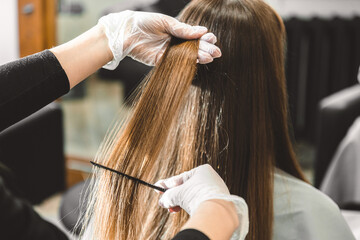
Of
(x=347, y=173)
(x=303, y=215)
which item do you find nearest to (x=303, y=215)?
(x=303, y=215)

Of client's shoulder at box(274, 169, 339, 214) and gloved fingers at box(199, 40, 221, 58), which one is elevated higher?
gloved fingers at box(199, 40, 221, 58)

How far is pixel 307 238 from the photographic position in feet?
3.33

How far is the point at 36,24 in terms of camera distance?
268 cm

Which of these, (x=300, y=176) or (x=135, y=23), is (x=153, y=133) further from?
(x=300, y=176)

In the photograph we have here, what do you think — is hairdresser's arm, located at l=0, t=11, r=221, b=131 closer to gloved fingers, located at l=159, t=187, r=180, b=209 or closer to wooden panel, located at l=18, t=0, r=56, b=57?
gloved fingers, located at l=159, t=187, r=180, b=209

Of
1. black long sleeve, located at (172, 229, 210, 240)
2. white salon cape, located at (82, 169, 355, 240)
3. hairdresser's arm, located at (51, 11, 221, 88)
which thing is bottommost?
white salon cape, located at (82, 169, 355, 240)

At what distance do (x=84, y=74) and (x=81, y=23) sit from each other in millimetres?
1966

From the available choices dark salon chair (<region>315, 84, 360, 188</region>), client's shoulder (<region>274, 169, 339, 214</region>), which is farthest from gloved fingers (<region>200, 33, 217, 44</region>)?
dark salon chair (<region>315, 84, 360, 188</region>)

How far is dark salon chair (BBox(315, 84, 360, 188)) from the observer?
6.91ft

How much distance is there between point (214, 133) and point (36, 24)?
6.80ft

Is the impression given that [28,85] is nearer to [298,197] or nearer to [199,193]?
[199,193]

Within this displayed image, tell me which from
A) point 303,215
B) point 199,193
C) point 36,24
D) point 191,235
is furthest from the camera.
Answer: point 36,24

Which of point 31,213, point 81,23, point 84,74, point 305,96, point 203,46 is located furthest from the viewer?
point 305,96

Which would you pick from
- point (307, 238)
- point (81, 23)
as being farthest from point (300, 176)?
point (81, 23)
